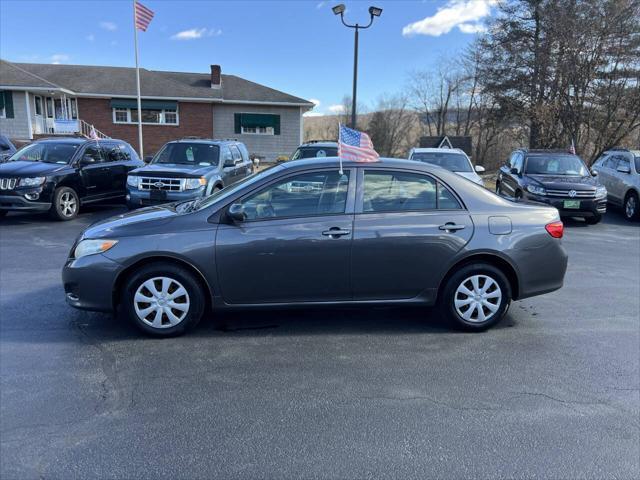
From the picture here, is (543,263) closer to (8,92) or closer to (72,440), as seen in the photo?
(72,440)

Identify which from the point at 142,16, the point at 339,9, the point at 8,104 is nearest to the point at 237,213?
the point at 339,9

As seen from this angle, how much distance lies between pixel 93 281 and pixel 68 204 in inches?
285

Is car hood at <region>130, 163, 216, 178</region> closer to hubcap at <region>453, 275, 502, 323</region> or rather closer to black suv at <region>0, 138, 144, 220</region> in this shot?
black suv at <region>0, 138, 144, 220</region>

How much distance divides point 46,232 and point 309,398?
795cm

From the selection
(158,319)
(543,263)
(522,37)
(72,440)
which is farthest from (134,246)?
(522,37)

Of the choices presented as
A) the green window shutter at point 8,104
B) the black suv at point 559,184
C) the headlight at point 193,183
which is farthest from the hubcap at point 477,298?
the green window shutter at point 8,104

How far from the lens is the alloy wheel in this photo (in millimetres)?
12430

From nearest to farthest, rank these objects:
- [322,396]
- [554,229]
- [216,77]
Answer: [322,396] < [554,229] < [216,77]

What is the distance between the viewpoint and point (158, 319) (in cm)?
441

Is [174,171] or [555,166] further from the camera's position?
[555,166]

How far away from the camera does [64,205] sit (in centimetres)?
1054

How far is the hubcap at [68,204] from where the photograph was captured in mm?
10492

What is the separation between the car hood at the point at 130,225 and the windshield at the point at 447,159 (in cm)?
934

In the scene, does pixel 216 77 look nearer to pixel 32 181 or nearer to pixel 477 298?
pixel 32 181
